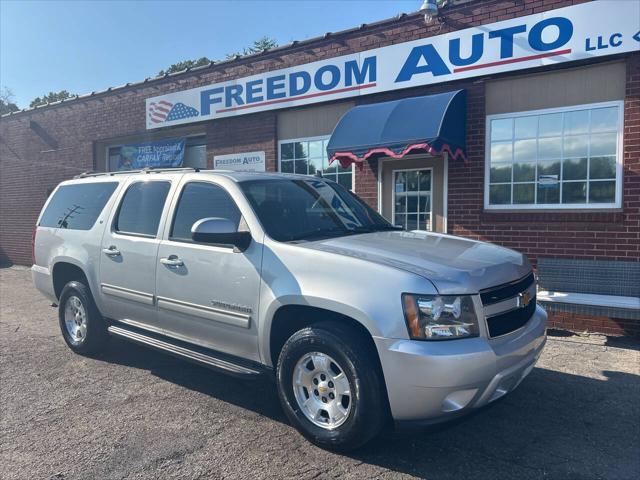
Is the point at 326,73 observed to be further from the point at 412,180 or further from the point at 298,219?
the point at 298,219

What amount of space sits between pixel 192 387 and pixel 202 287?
1134 mm

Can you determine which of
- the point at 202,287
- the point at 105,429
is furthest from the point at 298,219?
the point at 105,429

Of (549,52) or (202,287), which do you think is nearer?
(202,287)

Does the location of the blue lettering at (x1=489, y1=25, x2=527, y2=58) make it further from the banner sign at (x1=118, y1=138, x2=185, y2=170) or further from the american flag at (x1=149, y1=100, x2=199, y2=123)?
the banner sign at (x1=118, y1=138, x2=185, y2=170)

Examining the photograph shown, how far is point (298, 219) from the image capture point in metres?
4.19

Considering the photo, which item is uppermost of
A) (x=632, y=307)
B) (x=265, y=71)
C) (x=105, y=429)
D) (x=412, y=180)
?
(x=265, y=71)

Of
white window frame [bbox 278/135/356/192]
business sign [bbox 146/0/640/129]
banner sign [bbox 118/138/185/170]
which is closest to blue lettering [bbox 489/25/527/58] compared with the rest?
business sign [bbox 146/0/640/129]

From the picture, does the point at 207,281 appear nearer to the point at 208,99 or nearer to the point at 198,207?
the point at 198,207

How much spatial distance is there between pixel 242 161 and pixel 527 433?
8054 mm

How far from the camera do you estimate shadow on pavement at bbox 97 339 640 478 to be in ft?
10.7

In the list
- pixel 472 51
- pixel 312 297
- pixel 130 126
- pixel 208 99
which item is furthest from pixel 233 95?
pixel 312 297

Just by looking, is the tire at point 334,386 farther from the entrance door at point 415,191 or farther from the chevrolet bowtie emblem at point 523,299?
the entrance door at point 415,191

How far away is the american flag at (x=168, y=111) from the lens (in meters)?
11.4

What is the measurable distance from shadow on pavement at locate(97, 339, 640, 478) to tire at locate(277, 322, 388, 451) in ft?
0.71
